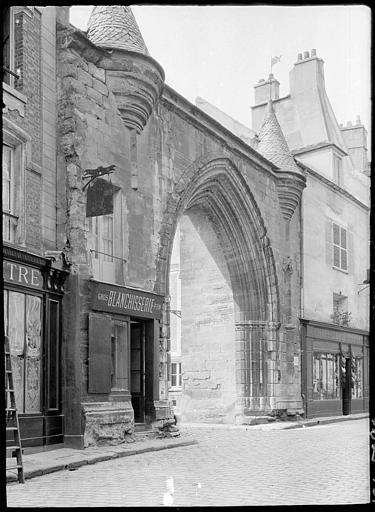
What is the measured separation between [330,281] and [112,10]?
1201 centimetres

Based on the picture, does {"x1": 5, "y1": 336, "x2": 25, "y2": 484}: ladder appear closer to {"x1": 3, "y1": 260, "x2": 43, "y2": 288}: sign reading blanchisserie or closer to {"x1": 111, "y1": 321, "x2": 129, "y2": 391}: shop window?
{"x1": 3, "y1": 260, "x2": 43, "y2": 288}: sign reading blanchisserie

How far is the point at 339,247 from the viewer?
22438 mm

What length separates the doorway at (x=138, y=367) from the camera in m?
12.8

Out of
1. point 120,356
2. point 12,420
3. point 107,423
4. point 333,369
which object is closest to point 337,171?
point 333,369

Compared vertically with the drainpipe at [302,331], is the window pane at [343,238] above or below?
above

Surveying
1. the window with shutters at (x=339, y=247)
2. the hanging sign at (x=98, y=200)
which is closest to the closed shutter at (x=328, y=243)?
the window with shutters at (x=339, y=247)

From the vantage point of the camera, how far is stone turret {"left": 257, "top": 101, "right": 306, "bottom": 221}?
762 inches

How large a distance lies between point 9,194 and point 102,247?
231 centimetres

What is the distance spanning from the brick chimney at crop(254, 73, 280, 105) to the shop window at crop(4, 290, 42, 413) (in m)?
15.9

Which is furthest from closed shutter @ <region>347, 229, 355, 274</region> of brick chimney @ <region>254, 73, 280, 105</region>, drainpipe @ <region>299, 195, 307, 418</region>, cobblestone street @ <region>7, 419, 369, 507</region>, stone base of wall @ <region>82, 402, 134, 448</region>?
stone base of wall @ <region>82, 402, 134, 448</region>

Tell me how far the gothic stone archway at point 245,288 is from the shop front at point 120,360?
16.4ft

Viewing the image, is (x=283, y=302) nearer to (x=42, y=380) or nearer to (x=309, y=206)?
(x=309, y=206)

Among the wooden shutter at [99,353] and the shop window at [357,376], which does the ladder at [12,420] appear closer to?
the wooden shutter at [99,353]

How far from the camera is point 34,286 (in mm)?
9977
